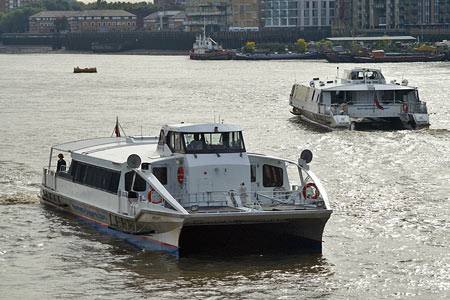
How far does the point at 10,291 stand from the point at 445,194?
56.0 feet

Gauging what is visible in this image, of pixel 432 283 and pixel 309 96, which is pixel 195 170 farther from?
pixel 309 96

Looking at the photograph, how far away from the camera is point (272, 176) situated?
27.0m

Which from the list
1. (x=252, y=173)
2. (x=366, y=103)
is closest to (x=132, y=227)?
(x=252, y=173)

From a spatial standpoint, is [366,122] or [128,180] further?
[366,122]

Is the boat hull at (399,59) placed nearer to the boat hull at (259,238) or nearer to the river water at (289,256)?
the river water at (289,256)

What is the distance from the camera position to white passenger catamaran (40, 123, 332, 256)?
24.0m

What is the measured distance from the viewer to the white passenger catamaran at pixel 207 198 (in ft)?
78.7

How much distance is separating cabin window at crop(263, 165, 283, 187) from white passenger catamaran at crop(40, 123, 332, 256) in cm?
3

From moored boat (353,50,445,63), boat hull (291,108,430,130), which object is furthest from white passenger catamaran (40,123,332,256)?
moored boat (353,50,445,63)

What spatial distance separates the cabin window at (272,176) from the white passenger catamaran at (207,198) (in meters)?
0.03

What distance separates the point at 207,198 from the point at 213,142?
5.89 ft

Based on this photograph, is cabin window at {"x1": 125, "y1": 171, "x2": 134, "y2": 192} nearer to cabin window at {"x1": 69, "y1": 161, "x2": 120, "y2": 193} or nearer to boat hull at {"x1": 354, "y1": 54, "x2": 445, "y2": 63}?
cabin window at {"x1": 69, "y1": 161, "x2": 120, "y2": 193}

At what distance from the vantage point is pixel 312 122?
197 feet

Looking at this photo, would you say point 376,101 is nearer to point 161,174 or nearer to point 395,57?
point 161,174
